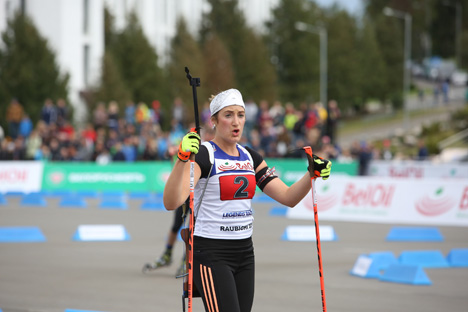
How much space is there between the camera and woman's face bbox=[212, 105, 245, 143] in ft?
17.4

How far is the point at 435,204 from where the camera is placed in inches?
712

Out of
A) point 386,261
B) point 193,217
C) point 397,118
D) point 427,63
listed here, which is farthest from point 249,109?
point 427,63

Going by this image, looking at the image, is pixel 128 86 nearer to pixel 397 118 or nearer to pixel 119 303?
pixel 397 118

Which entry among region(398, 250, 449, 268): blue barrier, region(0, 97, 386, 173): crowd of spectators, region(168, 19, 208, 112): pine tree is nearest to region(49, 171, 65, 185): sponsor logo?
region(0, 97, 386, 173): crowd of spectators

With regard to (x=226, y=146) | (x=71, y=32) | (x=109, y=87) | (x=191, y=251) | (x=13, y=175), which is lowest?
(x=13, y=175)

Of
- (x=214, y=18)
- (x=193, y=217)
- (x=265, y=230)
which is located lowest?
(x=265, y=230)

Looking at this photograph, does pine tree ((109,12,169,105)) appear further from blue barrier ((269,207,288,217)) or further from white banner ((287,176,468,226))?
white banner ((287,176,468,226))

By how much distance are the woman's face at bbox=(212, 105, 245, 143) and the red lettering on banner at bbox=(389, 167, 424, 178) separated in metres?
23.7

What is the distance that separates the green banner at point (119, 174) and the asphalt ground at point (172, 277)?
9367mm

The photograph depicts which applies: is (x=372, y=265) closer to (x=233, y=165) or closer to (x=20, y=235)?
(x=233, y=165)

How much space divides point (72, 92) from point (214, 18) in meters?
23.5

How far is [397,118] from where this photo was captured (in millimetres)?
66938

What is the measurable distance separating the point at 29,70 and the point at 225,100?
38130mm

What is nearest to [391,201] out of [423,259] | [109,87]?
[423,259]
